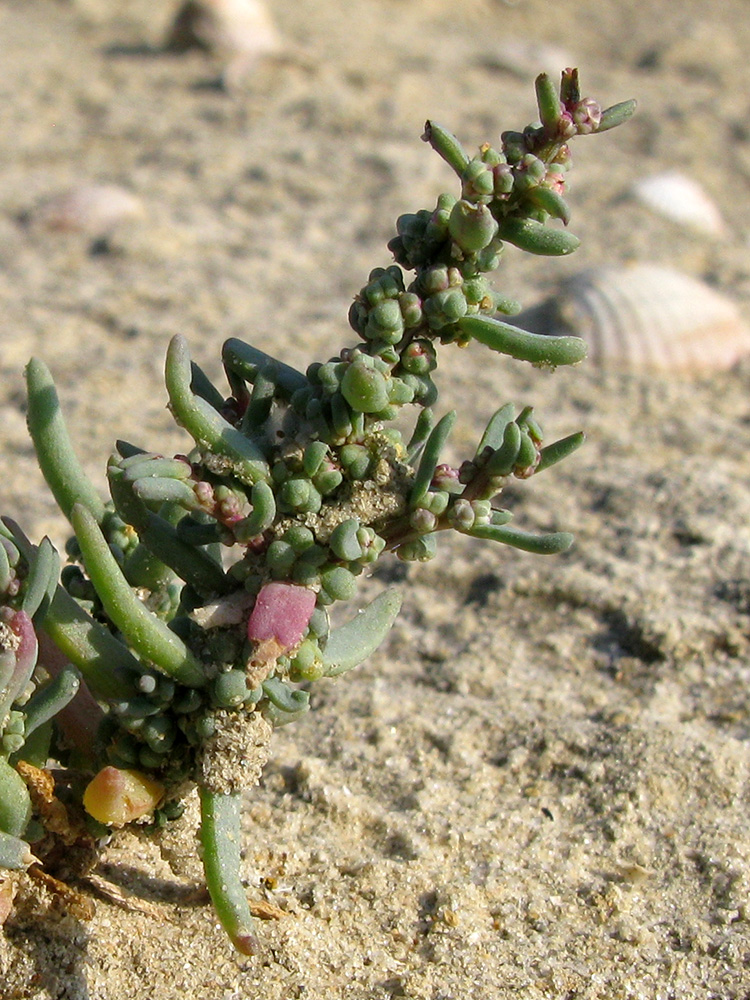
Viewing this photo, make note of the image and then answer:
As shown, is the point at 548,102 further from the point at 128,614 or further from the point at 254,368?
the point at 128,614

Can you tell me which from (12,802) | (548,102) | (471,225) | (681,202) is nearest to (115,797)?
(12,802)

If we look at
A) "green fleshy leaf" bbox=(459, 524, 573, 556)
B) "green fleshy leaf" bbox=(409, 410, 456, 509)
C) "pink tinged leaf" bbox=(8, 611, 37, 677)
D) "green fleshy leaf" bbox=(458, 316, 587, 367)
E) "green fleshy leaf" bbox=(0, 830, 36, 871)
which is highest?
"green fleshy leaf" bbox=(458, 316, 587, 367)

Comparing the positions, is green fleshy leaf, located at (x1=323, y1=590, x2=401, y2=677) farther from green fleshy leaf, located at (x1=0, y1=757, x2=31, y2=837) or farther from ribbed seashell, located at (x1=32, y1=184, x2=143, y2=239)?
ribbed seashell, located at (x1=32, y1=184, x2=143, y2=239)

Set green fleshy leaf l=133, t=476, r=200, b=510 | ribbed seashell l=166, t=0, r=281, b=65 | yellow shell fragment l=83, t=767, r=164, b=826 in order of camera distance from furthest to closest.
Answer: ribbed seashell l=166, t=0, r=281, b=65, yellow shell fragment l=83, t=767, r=164, b=826, green fleshy leaf l=133, t=476, r=200, b=510

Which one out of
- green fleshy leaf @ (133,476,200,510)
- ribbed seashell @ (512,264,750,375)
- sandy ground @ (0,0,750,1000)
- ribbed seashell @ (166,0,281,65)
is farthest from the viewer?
ribbed seashell @ (166,0,281,65)

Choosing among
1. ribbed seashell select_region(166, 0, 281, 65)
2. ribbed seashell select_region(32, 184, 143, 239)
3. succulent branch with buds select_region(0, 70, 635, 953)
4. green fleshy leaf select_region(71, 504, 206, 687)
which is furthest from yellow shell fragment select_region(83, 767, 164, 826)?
ribbed seashell select_region(166, 0, 281, 65)

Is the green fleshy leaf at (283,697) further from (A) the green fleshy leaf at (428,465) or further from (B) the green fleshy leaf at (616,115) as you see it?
(B) the green fleshy leaf at (616,115)
